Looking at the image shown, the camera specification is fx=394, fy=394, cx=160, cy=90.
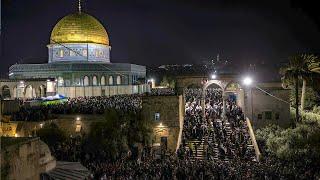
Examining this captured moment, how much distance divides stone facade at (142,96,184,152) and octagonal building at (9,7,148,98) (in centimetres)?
2423

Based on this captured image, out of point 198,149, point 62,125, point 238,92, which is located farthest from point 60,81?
point 198,149

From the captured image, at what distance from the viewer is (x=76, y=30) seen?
52.9 m

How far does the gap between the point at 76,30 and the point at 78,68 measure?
19.9ft

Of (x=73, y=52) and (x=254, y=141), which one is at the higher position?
(x=73, y=52)

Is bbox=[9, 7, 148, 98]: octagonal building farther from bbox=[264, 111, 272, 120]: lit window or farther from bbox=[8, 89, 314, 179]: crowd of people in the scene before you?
bbox=[264, 111, 272, 120]: lit window

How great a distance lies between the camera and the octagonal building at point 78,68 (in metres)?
49.4

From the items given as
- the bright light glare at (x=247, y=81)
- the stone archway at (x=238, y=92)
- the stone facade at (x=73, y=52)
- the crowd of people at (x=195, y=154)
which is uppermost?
the stone facade at (x=73, y=52)

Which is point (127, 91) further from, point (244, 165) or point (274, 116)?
point (244, 165)

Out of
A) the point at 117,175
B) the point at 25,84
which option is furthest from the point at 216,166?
the point at 25,84

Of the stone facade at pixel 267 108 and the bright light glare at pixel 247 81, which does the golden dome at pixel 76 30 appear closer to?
the bright light glare at pixel 247 81

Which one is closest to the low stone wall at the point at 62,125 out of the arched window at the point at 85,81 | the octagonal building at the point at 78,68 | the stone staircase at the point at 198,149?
the stone staircase at the point at 198,149

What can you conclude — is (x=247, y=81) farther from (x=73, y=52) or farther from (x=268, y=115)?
(x=73, y=52)

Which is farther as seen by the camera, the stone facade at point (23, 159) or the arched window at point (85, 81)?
the arched window at point (85, 81)

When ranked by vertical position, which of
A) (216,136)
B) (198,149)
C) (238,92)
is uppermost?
(238,92)
